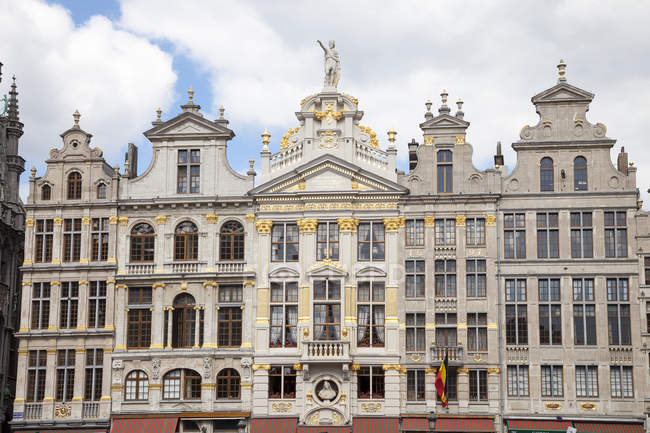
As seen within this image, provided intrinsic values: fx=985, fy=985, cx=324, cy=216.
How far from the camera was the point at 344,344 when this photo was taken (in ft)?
165

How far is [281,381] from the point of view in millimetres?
51469

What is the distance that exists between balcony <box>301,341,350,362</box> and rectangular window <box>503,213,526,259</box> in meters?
9.84

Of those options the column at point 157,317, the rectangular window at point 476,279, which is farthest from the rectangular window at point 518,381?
the column at point 157,317

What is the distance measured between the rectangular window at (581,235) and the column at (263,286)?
1602 cm

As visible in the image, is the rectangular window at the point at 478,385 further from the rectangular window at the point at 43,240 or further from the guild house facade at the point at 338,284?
the rectangular window at the point at 43,240

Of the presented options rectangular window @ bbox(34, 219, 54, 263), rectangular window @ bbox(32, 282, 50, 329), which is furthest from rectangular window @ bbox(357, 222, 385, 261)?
rectangular window @ bbox(32, 282, 50, 329)

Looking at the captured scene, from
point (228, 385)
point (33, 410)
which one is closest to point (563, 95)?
point (228, 385)

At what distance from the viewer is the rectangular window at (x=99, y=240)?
54000 millimetres

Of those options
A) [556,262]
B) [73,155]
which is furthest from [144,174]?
[556,262]

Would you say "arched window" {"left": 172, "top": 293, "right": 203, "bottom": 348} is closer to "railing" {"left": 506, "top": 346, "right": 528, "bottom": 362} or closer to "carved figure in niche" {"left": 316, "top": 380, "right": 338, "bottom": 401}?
"carved figure in niche" {"left": 316, "top": 380, "right": 338, "bottom": 401}

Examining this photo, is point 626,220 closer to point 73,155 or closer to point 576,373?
point 576,373

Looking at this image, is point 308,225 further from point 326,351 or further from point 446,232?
point 446,232

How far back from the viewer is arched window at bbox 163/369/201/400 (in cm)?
5191

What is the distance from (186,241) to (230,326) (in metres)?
5.31
